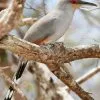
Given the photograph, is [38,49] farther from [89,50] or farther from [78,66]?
[78,66]

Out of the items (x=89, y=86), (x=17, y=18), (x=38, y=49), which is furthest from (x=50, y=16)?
(x=89, y=86)

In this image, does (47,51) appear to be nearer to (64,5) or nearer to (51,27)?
(51,27)

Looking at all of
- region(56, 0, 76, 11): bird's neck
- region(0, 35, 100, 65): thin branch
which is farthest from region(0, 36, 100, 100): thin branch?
region(56, 0, 76, 11): bird's neck

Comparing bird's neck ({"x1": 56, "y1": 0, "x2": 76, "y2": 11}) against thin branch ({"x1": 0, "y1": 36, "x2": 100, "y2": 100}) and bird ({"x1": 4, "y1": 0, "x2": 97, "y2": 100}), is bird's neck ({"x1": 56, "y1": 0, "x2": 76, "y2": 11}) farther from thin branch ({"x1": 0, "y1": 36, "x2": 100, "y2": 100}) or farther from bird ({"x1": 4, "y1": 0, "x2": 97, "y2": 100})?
thin branch ({"x1": 0, "y1": 36, "x2": 100, "y2": 100})

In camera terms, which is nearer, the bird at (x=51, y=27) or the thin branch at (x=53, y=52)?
the thin branch at (x=53, y=52)

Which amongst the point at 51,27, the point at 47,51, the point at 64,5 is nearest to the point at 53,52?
the point at 47,51

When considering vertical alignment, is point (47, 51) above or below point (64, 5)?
above

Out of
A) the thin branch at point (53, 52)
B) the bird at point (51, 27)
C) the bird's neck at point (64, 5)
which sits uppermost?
the thin branch at point (53, 52)

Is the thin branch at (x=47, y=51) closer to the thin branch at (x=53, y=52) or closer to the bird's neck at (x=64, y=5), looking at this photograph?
the thin branch at (x=53, y=52)

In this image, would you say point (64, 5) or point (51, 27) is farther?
point (64, 5)

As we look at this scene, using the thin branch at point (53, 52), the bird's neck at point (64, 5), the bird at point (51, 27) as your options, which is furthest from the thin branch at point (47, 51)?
the bird's neck at point (64, 5)

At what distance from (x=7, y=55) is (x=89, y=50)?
2.49 meters

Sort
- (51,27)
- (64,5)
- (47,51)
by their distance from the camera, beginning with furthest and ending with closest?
1. (64,5)
2. (51,27)
3. (47,51)

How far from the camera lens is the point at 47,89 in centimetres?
434
